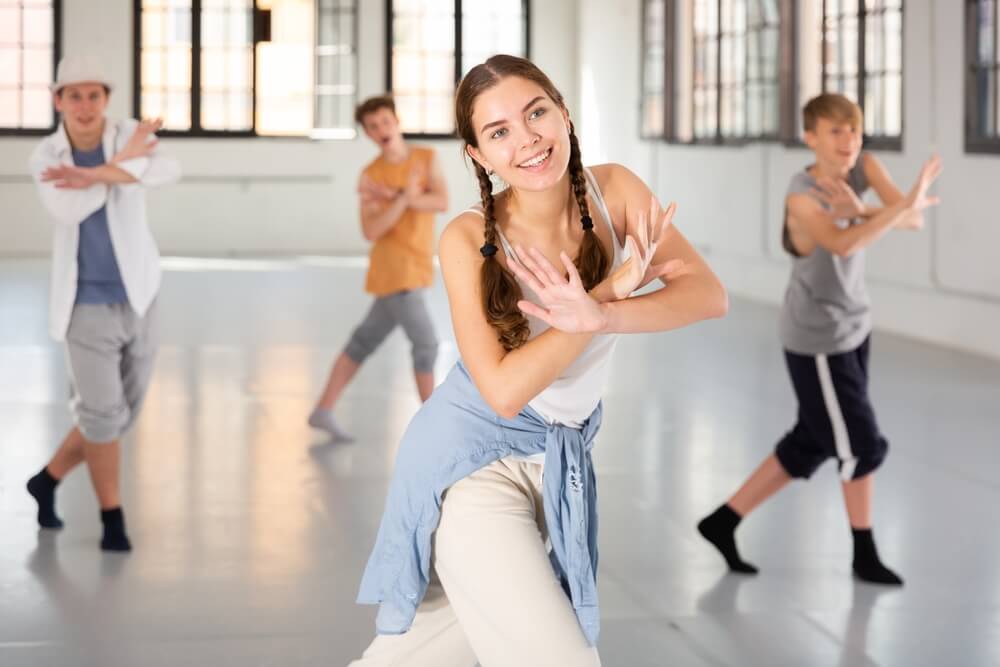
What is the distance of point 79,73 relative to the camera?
461cm

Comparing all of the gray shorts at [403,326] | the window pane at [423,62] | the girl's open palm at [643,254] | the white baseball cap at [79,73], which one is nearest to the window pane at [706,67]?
the window pane at [423,62]

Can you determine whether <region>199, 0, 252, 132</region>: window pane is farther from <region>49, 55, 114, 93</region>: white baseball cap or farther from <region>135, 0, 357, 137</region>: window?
<region>49, 55, 114, 93</region>: white baseball cap

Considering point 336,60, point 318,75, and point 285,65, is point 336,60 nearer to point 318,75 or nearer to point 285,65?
point 318,75

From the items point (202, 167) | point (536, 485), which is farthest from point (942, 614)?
point (202, 167)

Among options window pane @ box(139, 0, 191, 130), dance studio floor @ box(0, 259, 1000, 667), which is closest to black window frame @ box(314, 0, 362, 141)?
window pane @ box(139, 0, 191, 130)

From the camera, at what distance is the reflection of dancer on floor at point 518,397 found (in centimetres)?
→ 233

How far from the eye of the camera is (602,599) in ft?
13.8

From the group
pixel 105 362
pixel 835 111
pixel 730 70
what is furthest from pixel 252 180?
pixel 835 111

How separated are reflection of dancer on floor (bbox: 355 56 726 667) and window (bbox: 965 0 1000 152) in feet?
24.0

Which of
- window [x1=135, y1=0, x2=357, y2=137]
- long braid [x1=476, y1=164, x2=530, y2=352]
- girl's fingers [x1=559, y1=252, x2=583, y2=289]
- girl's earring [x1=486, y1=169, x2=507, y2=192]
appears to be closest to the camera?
girl's fingers [x1=559, y1=252, x2=583, y2=289]

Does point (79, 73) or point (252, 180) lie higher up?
point (252, 180)

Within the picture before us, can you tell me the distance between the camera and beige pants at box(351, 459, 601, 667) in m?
2.32

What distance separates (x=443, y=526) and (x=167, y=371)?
6.07 meters

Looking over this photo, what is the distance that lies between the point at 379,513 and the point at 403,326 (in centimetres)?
141
